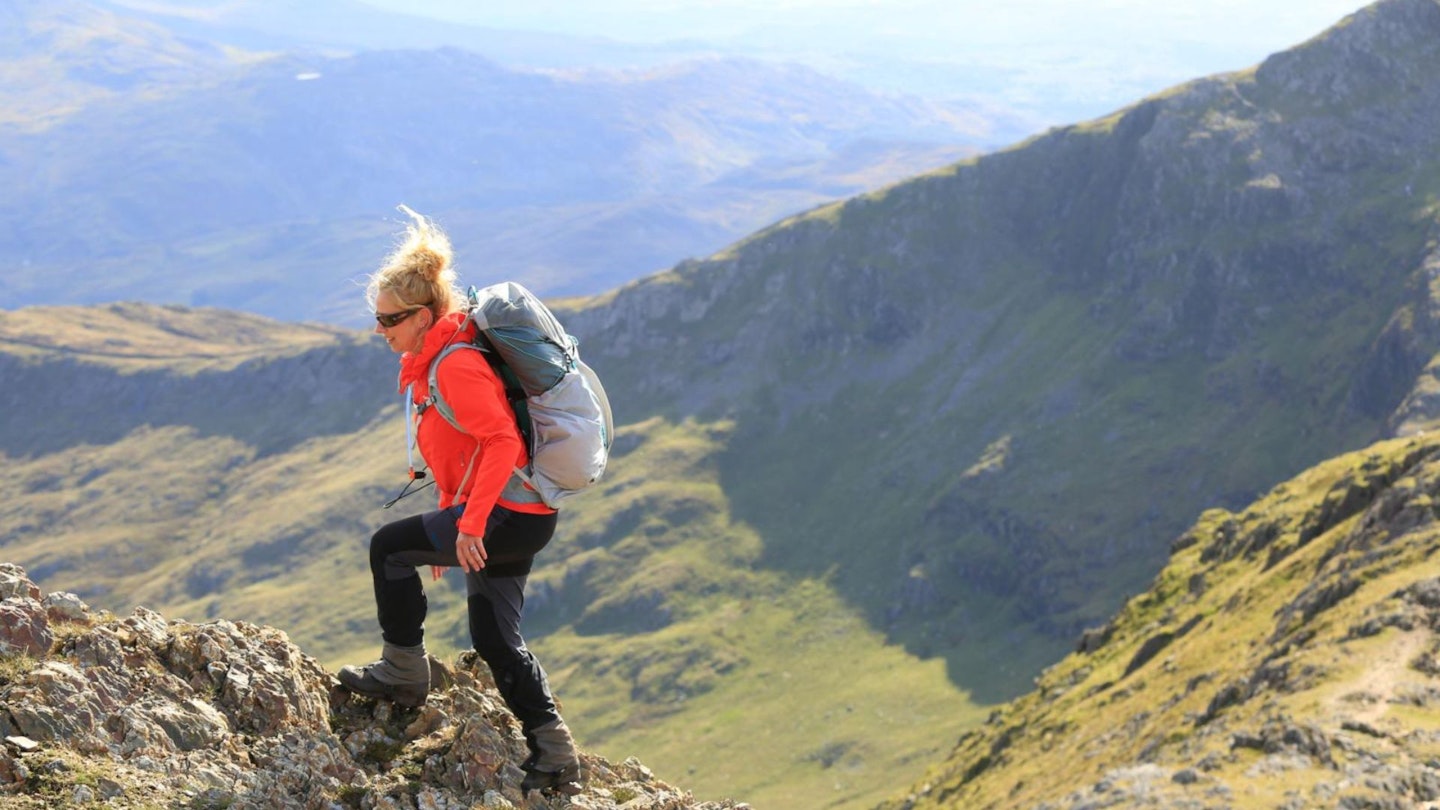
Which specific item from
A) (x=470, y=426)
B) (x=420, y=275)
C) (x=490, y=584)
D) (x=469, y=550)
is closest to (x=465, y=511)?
(x=469, y=550)

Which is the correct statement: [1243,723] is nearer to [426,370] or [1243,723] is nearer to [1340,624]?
[1340,624]

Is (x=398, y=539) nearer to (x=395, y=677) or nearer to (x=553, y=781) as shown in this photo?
(x=395, y=677)

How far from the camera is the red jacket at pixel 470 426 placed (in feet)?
45.7

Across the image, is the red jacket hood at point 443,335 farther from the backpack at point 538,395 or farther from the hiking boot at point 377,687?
the hiking boot at point 377,687

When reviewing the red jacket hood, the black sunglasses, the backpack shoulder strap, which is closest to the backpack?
the backpack shoulder strap

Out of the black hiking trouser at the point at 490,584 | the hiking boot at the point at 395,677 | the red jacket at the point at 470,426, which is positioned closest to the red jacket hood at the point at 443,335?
the red jacket at the point at 470,426

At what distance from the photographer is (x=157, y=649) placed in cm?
1681

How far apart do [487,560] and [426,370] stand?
2458 mm

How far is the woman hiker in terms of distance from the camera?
14.0m

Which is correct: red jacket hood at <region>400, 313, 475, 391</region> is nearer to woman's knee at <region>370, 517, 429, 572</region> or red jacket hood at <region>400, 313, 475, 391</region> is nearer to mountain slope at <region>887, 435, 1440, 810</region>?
woman's knee at <region>370, 517, 429, 572</region>

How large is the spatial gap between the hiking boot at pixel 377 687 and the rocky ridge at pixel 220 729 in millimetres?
369

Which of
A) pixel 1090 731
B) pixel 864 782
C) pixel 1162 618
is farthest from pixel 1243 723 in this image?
pixel 864 782

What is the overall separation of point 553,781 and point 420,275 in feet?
22.9

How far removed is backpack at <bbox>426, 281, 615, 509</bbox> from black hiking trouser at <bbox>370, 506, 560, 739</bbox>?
59 centimetres
